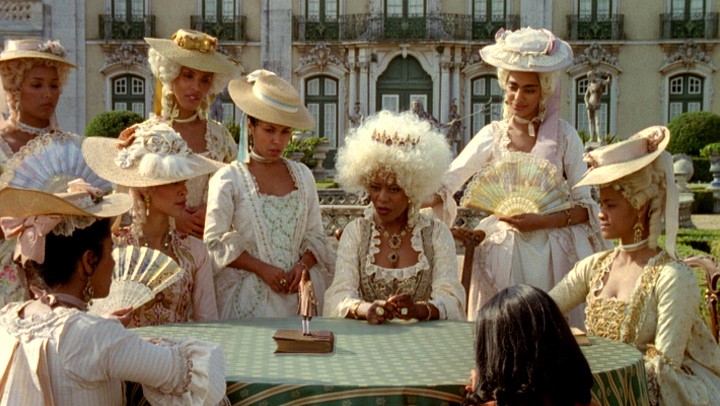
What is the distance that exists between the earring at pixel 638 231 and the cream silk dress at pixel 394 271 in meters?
0.65

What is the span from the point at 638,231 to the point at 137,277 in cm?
165

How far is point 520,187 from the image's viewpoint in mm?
4887

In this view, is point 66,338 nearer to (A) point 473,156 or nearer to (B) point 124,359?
(B) point 124,359

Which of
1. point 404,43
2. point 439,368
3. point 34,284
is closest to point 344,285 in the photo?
point 439,368

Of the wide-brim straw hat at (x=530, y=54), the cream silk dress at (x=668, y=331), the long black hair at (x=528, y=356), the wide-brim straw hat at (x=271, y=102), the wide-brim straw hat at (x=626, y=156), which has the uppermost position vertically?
the wide-brim straw hat at (x=530, y=54)

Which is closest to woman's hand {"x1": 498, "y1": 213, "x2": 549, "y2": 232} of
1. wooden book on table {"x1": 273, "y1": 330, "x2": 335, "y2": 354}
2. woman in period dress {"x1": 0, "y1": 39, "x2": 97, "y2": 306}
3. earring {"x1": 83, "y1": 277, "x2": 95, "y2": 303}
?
wooden book on table {"x1": 273, "y1": 330, "x2": 335, "y2": 354}

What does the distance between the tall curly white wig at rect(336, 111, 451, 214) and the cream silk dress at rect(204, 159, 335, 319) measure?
307 mm

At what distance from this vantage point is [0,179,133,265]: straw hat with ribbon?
290 cm

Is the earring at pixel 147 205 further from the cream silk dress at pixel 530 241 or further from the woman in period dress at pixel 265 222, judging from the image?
the cream silk dress at pixel 530 241

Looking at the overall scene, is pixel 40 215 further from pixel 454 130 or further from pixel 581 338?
pixel 454 130

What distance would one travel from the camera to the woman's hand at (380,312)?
3.92 metres

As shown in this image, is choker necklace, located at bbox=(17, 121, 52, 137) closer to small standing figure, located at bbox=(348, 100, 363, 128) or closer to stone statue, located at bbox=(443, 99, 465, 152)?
stone statue, located at bbox=(443, 99, 465, 152)

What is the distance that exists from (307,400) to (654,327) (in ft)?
4.36

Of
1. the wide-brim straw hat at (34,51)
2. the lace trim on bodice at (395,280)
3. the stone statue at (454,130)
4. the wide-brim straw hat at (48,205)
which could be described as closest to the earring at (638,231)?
the lace trim on bodice at (395,280)
